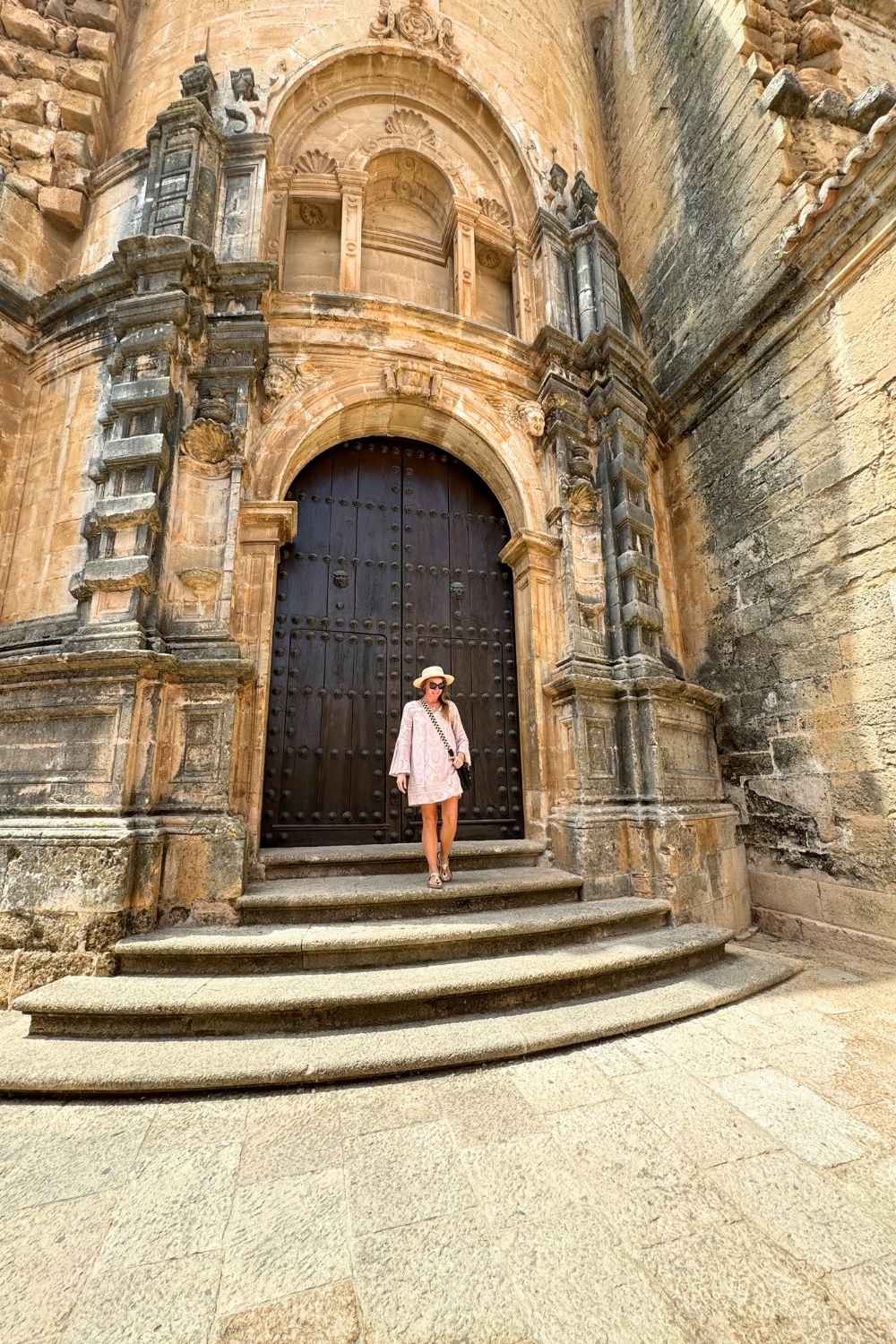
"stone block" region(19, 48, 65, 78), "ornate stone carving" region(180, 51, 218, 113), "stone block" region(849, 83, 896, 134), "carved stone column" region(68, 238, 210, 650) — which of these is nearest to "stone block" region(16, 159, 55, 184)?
"stone block" region(19, 48, 65, 78)

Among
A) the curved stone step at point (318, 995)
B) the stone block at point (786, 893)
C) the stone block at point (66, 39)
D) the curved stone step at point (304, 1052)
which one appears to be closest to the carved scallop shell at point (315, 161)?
the stone block at point (66, 39)

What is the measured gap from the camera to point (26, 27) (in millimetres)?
5684

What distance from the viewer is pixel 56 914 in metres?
3.01

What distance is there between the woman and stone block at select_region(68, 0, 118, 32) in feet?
27.3

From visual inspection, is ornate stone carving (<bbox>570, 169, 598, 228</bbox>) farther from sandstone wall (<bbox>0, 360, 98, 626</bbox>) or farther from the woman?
the woman

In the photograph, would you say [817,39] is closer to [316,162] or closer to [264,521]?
[316,162]

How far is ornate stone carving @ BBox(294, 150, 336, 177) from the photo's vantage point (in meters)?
5.96

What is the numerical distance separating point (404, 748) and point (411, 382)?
3577 mm

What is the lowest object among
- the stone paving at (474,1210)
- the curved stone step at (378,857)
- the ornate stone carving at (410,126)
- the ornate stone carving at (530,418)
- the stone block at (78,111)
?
the stone paving at (474,1210)

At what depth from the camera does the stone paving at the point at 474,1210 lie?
1.29 metres

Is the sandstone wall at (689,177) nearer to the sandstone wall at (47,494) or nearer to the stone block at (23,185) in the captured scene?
the sandstone wall at (47,494)

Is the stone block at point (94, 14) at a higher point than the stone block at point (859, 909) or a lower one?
higher

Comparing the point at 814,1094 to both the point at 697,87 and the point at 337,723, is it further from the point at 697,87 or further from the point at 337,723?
the point at 697,87

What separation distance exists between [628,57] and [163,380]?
9888mm
